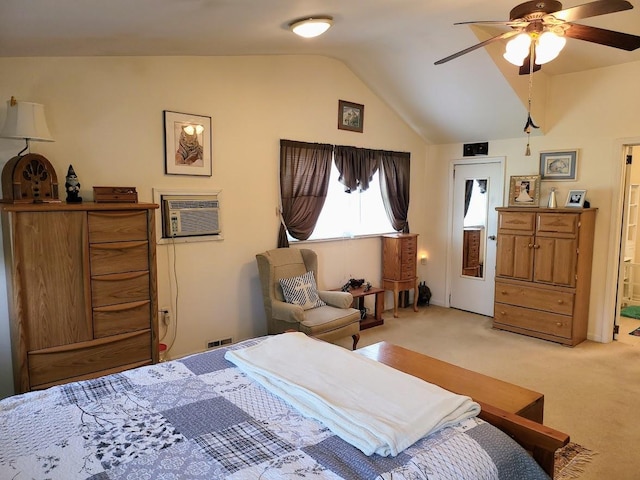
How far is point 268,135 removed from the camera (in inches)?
171

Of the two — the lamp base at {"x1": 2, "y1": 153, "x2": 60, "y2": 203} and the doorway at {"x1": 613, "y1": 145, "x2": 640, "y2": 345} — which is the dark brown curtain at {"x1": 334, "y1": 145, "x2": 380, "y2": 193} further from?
the doorway at {"x1": 613, "y1": 145, "x2": 640, "y2": 345}

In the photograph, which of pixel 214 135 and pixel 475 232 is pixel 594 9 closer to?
pixel 214 135

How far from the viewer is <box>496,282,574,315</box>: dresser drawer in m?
4.45

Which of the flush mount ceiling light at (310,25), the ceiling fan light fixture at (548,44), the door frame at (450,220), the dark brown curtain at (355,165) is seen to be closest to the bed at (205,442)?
the ceiling fan light fixture at (548,44)

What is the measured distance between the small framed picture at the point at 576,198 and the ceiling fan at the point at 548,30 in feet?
7.96

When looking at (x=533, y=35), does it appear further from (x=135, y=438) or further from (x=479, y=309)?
(x=479, y=309)

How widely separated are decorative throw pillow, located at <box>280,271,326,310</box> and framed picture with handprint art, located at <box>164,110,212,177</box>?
1.24 m

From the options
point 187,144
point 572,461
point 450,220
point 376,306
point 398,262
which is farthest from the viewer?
point 450,220

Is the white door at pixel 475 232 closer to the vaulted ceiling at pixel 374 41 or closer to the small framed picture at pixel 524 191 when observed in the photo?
the small framed picture at pixel 524 191

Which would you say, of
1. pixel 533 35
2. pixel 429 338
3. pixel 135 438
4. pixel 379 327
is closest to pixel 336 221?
pixel 379 327

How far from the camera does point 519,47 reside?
8.06 feet

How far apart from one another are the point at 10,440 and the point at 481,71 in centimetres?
454

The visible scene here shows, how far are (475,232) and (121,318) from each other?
433cm

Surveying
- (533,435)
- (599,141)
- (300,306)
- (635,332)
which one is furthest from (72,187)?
(635,332)
